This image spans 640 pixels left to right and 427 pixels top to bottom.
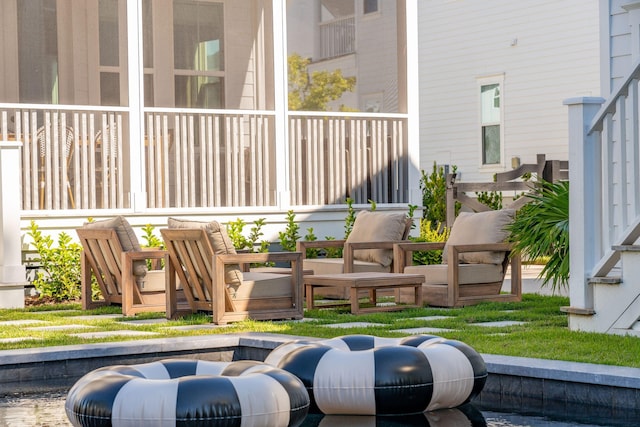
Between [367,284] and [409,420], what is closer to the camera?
[409,420]

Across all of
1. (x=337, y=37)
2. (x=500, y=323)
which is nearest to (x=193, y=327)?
(x=500, y=323)

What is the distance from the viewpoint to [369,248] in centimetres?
1084

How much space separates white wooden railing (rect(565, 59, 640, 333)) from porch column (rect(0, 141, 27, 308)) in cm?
524

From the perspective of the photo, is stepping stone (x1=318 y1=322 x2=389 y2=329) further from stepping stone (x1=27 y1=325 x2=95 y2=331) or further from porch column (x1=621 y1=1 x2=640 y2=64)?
porch column (x1=621 y1=1 x2=640 y2=64)

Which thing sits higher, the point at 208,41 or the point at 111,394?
the point at 208,41

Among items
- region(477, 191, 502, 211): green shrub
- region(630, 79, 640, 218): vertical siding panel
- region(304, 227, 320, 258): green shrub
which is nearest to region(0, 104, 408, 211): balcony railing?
region(304, 227, 320, 258): green shrub

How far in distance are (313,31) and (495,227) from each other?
13.0 metres

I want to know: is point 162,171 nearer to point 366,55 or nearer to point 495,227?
point 495,227

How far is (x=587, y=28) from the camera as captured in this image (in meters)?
18.2

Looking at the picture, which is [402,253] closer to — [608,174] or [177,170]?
[177,170]

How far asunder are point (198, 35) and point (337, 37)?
8050 mm

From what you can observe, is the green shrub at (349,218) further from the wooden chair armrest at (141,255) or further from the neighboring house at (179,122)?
the wooden chair armrest at (141,255)

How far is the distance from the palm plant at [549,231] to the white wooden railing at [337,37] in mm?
13512

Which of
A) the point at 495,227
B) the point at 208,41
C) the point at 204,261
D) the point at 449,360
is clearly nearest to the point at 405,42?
the point at 208,41
